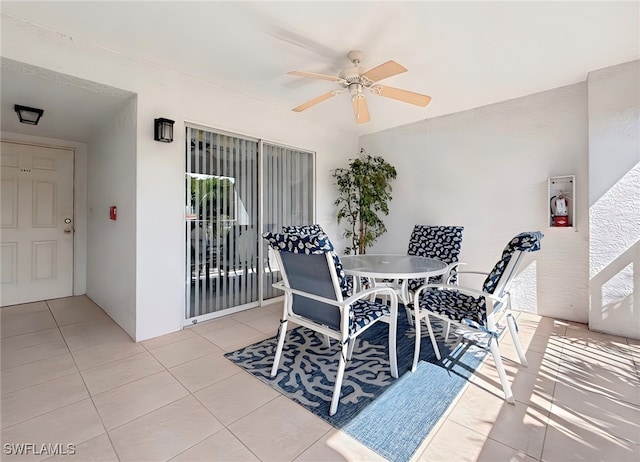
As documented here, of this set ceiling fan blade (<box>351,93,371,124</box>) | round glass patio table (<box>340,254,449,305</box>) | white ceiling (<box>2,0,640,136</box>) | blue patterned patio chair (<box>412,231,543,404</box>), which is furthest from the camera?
ceiling fan blade (<box>351,93,371,124</box>)

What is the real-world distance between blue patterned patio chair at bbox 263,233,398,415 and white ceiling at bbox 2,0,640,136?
1.60m

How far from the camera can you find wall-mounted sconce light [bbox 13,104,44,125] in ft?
9.36

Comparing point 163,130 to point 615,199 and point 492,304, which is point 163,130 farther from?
point 615,199

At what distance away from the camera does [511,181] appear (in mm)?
3402

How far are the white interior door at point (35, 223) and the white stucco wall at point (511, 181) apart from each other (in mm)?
5059

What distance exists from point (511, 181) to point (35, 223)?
6285mm

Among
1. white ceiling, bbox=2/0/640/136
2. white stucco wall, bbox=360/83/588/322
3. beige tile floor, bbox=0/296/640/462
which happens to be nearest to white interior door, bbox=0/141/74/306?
white ceiling, bbox=2/0/640/136

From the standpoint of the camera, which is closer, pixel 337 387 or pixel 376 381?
pixel 337 387

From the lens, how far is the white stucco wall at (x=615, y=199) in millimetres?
2623

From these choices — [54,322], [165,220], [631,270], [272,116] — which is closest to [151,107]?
[165,220]

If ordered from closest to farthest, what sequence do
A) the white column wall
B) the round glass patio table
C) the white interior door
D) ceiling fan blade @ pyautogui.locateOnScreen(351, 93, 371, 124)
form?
the round glass patio table, the white column wall, ceiling fan blade @ pyautogui.locateOnScreen(351, 93, 371, 124), the white interior door

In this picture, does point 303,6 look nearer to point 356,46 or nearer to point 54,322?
point 356,46

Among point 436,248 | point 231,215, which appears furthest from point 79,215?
point 436,248

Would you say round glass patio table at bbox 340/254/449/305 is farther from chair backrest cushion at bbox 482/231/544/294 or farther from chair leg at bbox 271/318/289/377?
chair leg at bbox 271/318/289/377
